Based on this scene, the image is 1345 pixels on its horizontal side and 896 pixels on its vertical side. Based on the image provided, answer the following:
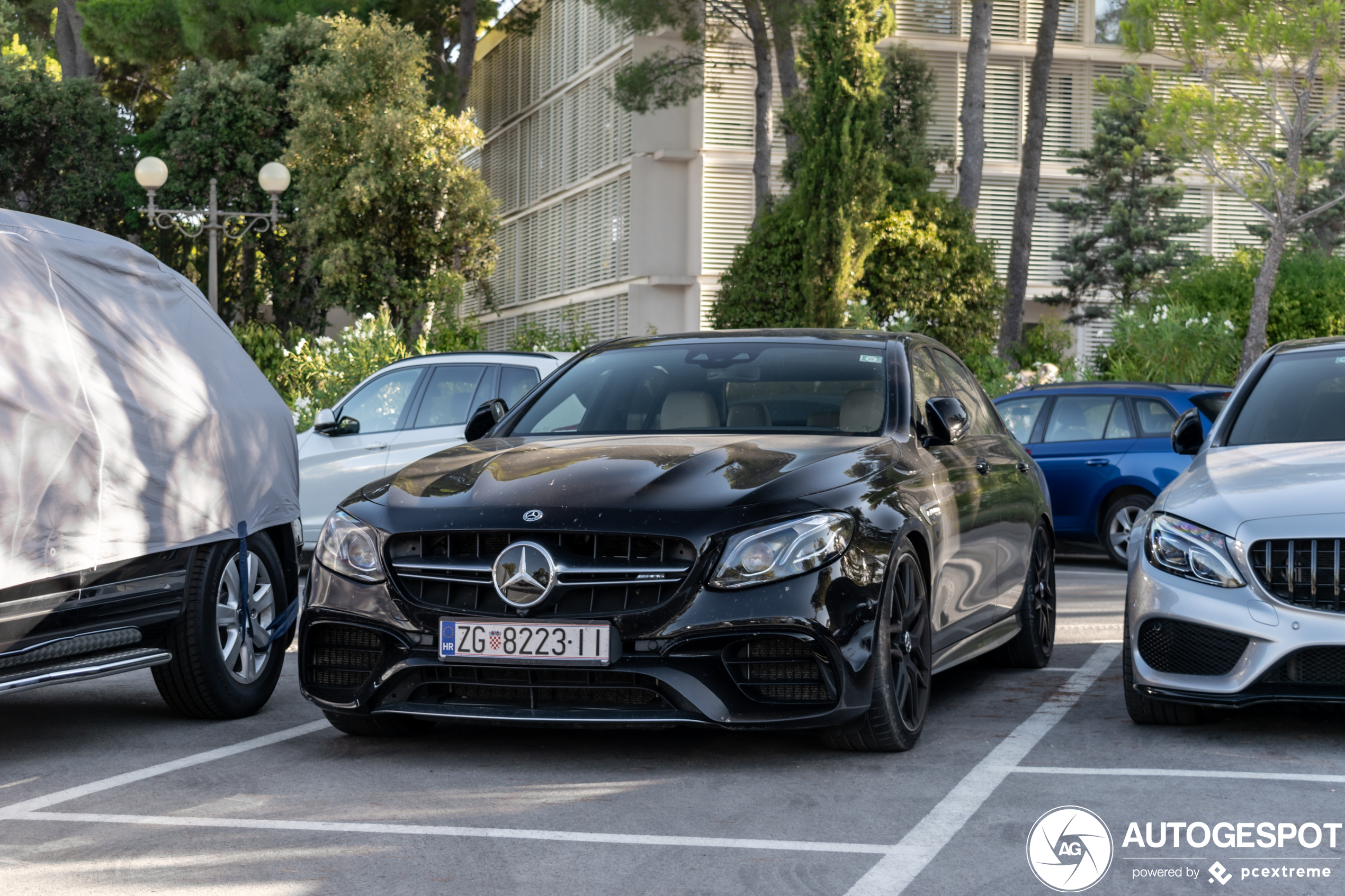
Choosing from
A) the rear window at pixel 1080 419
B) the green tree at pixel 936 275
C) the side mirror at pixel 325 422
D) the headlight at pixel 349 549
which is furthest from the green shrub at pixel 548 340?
the headlight at pixel 349 549

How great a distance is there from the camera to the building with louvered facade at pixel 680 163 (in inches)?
1293

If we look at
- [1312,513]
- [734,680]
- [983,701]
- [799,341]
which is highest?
[799,341]

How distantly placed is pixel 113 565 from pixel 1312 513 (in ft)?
13.9

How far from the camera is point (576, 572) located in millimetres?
5238

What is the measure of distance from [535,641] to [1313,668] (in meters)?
2.68

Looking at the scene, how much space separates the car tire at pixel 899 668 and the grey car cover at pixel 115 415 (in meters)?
2.60

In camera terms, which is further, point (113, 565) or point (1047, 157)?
point (1047, 157)

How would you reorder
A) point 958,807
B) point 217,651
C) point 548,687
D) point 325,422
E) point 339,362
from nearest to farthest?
1. point 958,807
2. point 548,687
3. point 217,651
4. point 325,422
5. point 339,362

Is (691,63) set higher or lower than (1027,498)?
higher

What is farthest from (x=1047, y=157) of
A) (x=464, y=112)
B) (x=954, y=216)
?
(x=464, y=112)

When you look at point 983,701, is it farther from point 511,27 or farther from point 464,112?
point 511,27

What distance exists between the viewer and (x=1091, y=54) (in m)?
35.6

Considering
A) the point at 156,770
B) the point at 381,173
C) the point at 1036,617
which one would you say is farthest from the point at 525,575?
the point at 381,173

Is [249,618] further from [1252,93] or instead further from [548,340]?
[1252,93]
